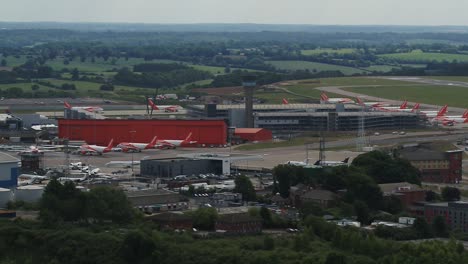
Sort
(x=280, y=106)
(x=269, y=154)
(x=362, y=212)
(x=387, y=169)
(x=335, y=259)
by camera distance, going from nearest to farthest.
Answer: (x=335, y=259)
(x=362, y=212)
(x=387, y=169)
(x=269, y=154)
(x=280, y=106)

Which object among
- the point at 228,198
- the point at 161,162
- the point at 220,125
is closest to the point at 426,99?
the point at 220,125

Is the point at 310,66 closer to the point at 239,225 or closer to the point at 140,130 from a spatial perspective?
the point at 140,130

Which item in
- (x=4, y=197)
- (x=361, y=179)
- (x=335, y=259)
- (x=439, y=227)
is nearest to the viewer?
(x=335, y=259)

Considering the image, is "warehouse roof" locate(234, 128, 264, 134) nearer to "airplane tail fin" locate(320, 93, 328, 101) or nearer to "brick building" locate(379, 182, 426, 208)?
"airplane tail fin" locate(320, 93, 328, 101)

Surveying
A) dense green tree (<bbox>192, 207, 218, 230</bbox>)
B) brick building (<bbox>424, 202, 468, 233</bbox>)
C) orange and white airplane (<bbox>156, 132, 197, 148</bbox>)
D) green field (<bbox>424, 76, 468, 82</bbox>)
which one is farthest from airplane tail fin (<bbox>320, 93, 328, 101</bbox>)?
dense green tree (<bbox>192, 207, 218, 230</bbox>)

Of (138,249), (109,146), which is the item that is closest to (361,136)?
(109,146)

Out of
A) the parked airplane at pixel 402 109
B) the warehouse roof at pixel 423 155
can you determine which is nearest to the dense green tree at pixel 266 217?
the warehouse roof at pixel 423 155

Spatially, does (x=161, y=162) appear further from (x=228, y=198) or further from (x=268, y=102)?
(x=268, y=102)
